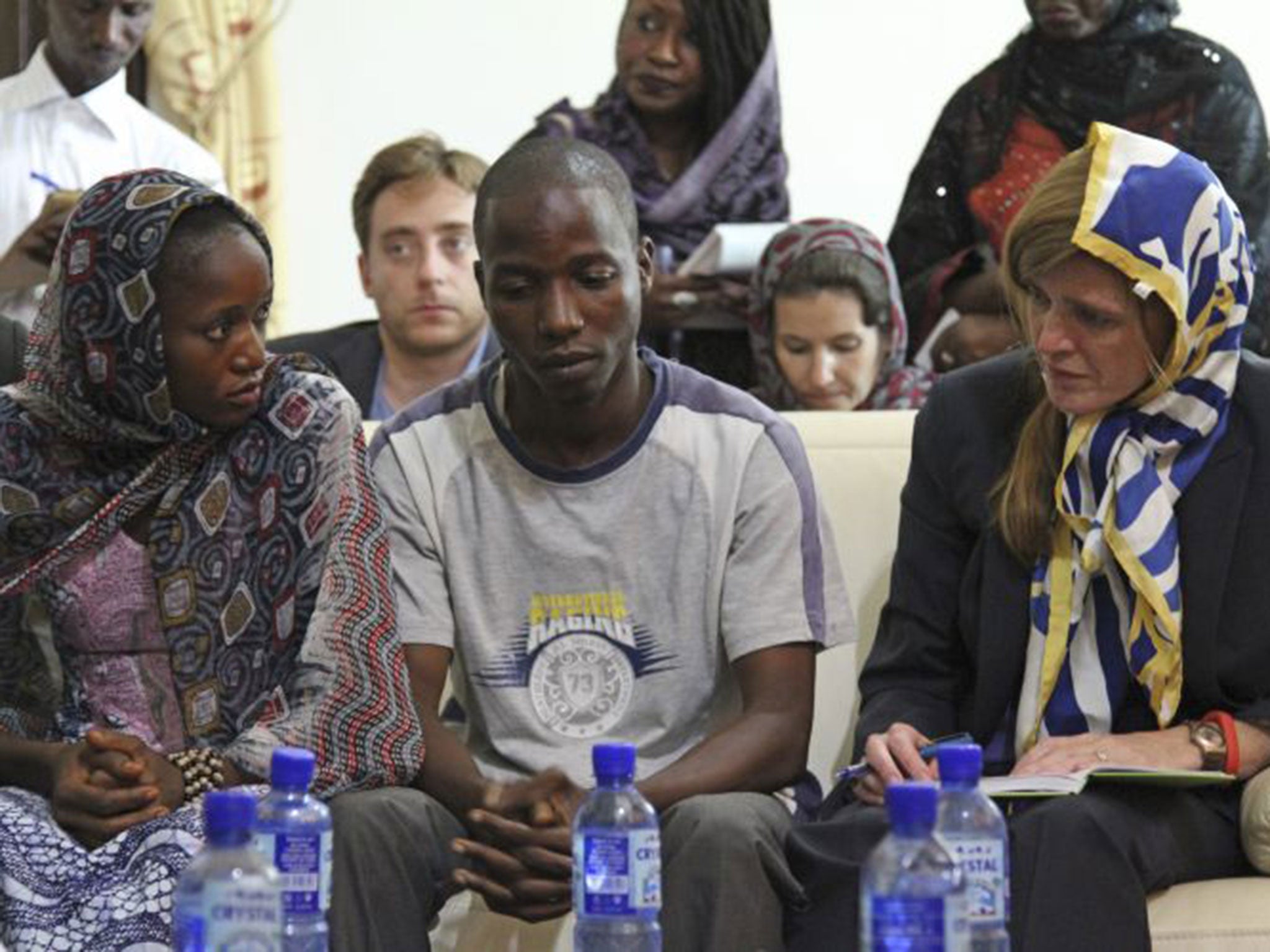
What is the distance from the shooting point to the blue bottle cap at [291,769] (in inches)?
91.8

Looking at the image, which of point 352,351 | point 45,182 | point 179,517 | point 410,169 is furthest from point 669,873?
point 45,182

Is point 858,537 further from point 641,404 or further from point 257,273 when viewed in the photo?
point 257,273

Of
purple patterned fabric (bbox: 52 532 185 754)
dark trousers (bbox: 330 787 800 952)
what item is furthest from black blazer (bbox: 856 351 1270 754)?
purple patterned fabric (bbox: 52 532 185 754)

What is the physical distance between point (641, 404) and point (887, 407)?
1.33 meters

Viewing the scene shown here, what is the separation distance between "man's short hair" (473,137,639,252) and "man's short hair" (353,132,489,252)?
56.7 inches

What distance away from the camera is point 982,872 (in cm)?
235

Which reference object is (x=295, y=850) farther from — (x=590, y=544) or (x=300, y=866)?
(x=590, y=544)

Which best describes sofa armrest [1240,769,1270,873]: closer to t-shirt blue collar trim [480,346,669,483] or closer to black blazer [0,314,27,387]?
t-shirt blue collar trim [480,346,669,483]

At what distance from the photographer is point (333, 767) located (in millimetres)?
2848

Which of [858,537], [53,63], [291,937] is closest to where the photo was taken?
[291,937]

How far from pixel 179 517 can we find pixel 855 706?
3.23 ft

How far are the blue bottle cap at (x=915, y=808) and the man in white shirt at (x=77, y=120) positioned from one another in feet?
10.2

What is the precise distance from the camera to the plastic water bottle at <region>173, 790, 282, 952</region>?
2.03 meters

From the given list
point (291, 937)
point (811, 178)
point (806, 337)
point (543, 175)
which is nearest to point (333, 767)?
point (291, 937)
